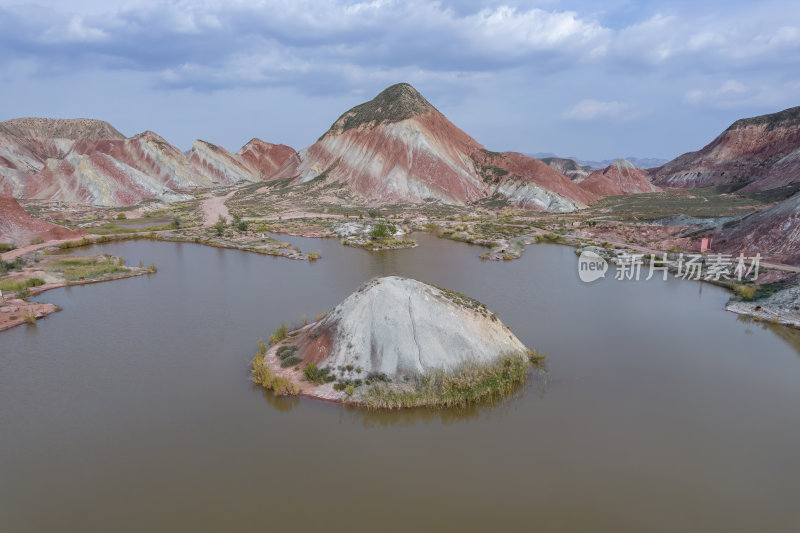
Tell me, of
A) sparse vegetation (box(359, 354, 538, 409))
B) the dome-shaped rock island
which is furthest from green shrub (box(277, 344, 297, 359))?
sparse vegetation (box(359, 354, 538, 409))

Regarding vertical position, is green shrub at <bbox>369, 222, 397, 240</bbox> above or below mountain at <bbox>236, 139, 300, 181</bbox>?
below

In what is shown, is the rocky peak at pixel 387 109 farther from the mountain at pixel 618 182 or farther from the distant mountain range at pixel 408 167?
the mountain at pixel 618 182

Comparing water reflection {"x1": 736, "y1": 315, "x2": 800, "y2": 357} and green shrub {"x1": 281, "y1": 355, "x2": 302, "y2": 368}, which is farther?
water reflection {"x1": 736, "y1": 315, "x2": 800, "y2": 357}

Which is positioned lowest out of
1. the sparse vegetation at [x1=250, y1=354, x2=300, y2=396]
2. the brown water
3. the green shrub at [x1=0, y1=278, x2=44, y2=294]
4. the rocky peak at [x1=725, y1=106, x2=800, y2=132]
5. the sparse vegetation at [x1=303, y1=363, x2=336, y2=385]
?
the brown water

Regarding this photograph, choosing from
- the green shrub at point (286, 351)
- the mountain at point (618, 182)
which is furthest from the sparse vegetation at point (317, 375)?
the mountain at point (618, 182)

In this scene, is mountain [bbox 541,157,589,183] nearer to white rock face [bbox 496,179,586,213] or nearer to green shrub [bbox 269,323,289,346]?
white rock face [bbox 496,179,586,213]

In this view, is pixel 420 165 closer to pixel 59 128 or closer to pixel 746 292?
pixel 746 292

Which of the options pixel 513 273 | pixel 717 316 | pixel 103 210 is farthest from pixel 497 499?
pixel 103 210

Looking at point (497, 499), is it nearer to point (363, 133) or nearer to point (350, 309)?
point (350, 309)
